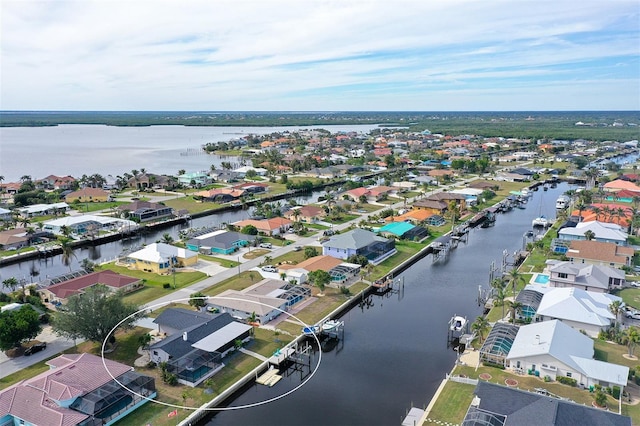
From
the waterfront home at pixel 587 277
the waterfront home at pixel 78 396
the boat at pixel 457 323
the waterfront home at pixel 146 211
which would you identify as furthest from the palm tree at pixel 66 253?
the waterfront home at pixel 587 277

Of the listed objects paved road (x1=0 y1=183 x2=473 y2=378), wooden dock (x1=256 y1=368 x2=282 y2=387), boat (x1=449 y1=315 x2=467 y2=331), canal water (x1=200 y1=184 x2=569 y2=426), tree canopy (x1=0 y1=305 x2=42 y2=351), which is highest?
tree canopy (x1=0 y1=305 x2=42 y2=351)

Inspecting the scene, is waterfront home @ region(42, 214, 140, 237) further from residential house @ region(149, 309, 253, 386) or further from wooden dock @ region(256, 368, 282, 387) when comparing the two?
wooden dock @ region(256, 368, 282, 387)

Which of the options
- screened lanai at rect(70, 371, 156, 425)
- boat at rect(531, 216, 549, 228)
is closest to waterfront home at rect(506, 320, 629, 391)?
screened lanai at rect(70, 371, 156, 425)

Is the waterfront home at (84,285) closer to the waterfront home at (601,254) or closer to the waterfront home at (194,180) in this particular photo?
the waterfront home at (601,254)

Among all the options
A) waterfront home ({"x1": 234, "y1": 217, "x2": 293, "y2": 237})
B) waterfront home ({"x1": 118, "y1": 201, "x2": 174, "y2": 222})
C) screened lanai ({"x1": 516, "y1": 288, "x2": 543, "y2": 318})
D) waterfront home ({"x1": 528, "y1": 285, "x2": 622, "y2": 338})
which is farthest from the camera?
waterfront home ({"x1": 118, "y1": 201, "x2": 174, "y2": 222})

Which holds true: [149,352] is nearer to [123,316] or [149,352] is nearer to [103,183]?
[123,316]

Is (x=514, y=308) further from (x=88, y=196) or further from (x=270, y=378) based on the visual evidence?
(x=88, y=196)

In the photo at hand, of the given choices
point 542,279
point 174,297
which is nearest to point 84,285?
point 174,297
